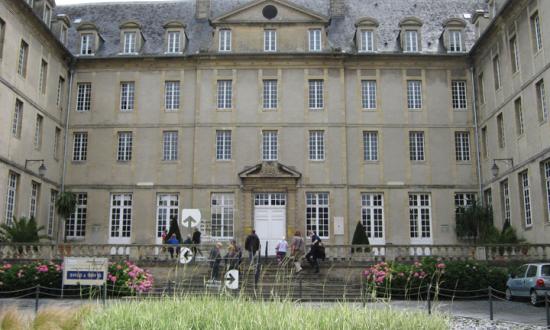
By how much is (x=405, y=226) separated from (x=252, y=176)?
7.19 meters

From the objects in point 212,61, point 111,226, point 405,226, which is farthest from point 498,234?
point 111,226

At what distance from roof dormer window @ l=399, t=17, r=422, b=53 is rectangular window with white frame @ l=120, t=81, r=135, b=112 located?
42.9 ft

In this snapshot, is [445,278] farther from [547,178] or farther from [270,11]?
[270,11]

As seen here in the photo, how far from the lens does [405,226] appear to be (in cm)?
2828

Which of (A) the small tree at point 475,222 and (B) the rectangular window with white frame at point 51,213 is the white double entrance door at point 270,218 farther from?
(B) the rectangular window with white frame at point 51,213

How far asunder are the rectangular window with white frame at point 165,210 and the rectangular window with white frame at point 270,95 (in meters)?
5.96

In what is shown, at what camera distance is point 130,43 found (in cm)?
3088

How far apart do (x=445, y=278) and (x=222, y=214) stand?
1193 centimetres

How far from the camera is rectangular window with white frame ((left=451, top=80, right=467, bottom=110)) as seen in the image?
1169 inches

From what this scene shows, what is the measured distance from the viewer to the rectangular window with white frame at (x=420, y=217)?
2833 centimetres

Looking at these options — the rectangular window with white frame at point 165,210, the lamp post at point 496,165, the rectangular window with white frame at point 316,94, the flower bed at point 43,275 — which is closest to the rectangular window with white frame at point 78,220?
the rectangular window with white frame at point 165,210

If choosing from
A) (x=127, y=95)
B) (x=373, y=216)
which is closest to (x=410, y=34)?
(x=373, y=216)

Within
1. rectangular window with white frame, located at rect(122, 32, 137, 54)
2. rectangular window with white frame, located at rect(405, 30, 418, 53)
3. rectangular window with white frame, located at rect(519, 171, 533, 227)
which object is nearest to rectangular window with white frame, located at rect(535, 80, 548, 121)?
rectangular window with white frame, located at rect(519, 171, 533, 227)

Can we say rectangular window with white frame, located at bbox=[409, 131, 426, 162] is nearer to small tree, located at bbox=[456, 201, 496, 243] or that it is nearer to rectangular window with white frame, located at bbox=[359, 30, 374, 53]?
small tree, located at bbox=[456, 201, 496, 243]
